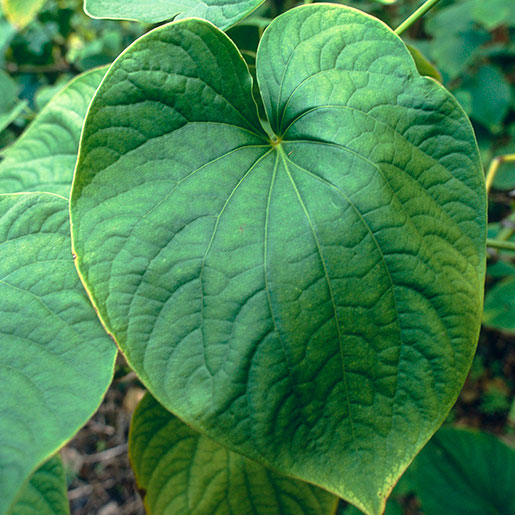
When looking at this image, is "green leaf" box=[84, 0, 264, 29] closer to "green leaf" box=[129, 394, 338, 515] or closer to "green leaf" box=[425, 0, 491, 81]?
"green leaf" box=[129, 394, 338, 515]

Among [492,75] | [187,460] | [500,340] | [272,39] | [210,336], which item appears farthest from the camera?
[500,340]

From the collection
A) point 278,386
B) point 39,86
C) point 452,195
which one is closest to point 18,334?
point 278,386

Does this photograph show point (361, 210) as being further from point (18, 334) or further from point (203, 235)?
point (18, 334)

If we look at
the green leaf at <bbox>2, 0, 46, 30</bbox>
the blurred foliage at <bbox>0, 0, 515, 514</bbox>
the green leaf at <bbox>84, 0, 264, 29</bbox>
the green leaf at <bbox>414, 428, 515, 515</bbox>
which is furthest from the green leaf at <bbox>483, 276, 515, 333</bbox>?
the green leaf at <bbox>2, 0, 46, 30</bbox>

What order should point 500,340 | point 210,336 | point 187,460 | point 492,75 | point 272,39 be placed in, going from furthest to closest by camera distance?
point 500,340 < point 492,75 < point 187,460 < point 272,39 < point 210,336

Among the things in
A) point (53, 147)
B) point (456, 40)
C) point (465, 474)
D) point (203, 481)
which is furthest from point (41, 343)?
point (456, 40)

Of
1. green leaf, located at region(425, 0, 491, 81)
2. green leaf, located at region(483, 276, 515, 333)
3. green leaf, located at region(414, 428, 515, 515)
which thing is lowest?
green leaf, located at region(414, 428, 515, 515)

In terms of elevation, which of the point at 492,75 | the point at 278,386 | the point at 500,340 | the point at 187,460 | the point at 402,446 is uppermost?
the point at 278,386

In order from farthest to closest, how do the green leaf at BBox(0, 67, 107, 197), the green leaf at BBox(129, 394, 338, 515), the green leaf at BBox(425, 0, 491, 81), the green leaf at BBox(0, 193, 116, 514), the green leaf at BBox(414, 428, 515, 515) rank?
the green leaf at BBox(425, 0, 491, 81) < the green leaf at BBox(414, 428, 515, 515) < the green leaf at BBox(0, 67, 107, 197) < the green leaf at BBox(129, 394, 338, 515) < the green leaf at BBox(0, 193, 116, 514)
